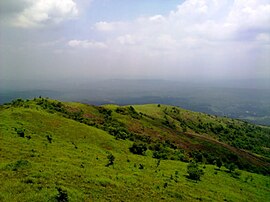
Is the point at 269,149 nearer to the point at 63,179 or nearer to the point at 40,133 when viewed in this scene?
the point at 40,133

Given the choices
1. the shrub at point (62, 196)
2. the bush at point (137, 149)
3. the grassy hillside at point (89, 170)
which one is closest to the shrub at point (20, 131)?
the grassy hillside at point (89, 170)

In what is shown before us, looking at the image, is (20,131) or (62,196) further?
(20,131)

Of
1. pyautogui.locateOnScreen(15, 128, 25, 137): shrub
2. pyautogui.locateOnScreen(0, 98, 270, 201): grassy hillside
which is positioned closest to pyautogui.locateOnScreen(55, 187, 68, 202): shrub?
pyautogui.locateOnScreen(0, 98, 270, 201): grassy hillside

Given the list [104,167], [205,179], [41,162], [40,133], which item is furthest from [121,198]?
[40,133]

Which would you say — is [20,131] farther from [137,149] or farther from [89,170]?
[137,149]

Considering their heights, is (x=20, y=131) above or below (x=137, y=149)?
above

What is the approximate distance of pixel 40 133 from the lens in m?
46.1

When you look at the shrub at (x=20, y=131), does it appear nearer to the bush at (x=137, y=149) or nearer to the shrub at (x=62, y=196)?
the bush at (x=137, y=149)

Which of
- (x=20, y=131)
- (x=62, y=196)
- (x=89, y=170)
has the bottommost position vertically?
(x=89, y=170)

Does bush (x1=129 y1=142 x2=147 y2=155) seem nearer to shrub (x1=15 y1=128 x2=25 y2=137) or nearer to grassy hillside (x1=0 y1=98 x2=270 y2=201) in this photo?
grassy hillside (x1=0 y1=98 x2=270 y2=201)

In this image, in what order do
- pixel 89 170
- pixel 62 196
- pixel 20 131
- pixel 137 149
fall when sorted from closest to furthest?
pixel 62 196 < pixel 89 170 < pixel 20 131 < pixel 137 149

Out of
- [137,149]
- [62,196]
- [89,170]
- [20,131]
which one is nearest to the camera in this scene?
[62,196]

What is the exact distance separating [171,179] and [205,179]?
7595 millimetres

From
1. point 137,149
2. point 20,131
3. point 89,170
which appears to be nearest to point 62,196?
point 89,170
